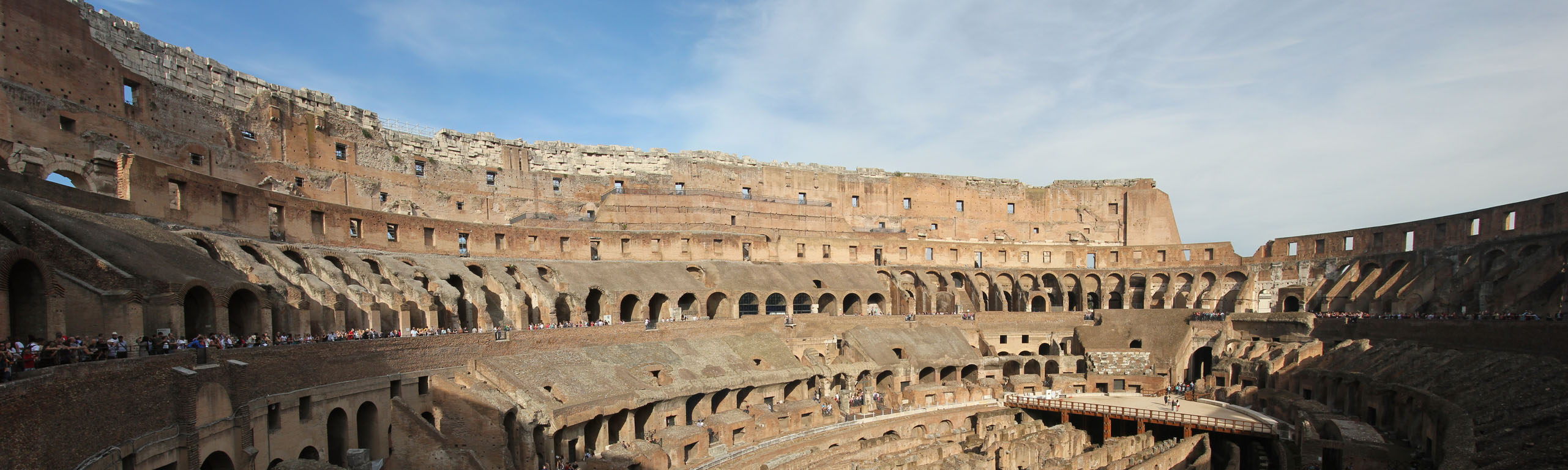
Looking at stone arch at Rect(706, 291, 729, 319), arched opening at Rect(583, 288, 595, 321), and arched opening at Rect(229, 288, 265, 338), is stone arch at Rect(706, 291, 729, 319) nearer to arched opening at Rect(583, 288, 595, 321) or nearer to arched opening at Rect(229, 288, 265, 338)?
arched opening at Rect(583, 288, 595, 321)

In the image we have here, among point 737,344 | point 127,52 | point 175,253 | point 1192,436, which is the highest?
point 127,52

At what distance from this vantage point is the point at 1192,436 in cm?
2709

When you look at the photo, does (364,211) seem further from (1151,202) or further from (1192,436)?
(1151,202)

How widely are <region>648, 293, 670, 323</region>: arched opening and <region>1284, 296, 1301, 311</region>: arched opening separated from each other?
120 ft

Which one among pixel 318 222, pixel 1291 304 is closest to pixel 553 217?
pixel 318 222

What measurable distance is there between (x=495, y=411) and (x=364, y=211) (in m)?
13.8

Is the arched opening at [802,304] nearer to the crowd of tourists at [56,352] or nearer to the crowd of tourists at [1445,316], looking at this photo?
the crowd of tourists at [1445,316]

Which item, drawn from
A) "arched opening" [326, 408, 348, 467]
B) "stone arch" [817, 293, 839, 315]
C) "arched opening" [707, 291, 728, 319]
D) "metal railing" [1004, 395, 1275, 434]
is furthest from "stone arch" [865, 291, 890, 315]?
"arched opening" [326, 408, 348, 467]

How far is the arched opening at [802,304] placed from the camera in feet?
137

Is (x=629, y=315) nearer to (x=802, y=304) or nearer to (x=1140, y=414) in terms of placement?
(x=802, y=304)

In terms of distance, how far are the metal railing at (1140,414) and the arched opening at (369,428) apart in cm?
2577

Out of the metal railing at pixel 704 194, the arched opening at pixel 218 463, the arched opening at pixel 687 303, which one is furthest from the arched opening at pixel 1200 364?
the arched opening at pixel 218 463

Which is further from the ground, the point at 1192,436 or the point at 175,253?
the point at 175,253

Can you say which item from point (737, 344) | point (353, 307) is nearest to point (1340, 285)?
point (737, 344)
